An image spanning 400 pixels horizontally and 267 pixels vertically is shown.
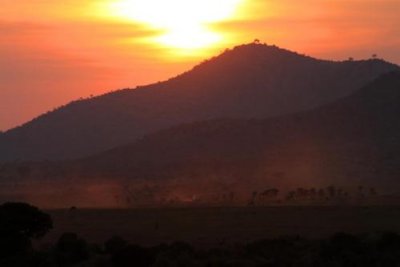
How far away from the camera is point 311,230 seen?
63.5 metres

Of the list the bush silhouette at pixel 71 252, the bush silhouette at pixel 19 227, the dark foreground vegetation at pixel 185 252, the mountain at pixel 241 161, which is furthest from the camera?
the mountain at pixel 241 161

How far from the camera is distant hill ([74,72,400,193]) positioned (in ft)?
431

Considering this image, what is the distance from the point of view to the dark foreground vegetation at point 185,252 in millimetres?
43562

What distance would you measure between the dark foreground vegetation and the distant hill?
71797mm

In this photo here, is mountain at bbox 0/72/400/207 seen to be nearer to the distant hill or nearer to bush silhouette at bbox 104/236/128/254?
the distant hill

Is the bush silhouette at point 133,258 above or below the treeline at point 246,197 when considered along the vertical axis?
below

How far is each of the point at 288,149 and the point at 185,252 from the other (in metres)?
98.2

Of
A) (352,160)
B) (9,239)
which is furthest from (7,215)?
(352,160)

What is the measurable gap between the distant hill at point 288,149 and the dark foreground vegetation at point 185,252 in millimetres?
71797

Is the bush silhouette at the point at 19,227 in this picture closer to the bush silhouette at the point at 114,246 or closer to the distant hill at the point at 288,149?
the bush silhouette at the point at 114,246

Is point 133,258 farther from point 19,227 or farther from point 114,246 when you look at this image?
point 19,227

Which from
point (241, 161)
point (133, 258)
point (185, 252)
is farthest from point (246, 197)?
point (133, 258)

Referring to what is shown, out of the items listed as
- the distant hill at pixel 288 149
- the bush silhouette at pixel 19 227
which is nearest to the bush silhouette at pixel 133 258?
the bush silhouette at pixel 19 227

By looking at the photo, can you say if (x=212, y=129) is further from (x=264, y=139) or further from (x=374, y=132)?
(x=374, y=132)
